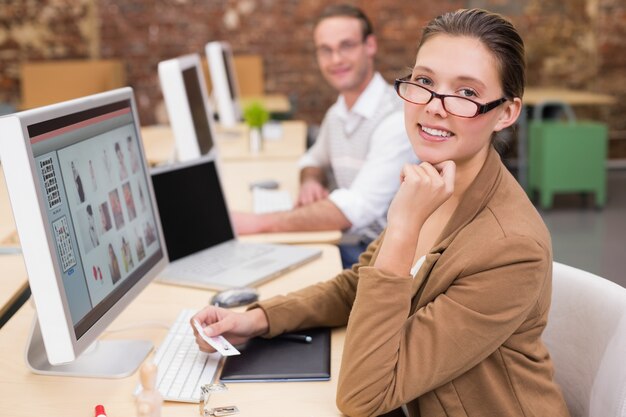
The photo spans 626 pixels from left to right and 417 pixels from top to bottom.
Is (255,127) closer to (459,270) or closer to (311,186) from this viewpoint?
(311,186)

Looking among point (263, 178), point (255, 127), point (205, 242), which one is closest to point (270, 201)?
point (263, 178)

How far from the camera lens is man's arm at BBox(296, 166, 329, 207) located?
9.31 feet

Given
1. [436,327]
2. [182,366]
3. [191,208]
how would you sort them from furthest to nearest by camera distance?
[191,208] → [182,366] → [436,327]

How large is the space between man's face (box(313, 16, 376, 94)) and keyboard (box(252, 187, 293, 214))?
1.65 ft

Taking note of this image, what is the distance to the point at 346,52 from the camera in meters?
3.14

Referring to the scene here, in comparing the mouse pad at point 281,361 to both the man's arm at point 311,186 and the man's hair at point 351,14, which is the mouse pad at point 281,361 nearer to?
the man's arm at point 311,186

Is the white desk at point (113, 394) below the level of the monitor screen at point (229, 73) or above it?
below

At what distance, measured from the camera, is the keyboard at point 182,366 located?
1.32m

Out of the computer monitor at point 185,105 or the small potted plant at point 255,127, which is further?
the small potted plant at point 255,127

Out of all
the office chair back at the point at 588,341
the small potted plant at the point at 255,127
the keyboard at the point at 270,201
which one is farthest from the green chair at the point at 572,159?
the office chair back at the point at 588,341

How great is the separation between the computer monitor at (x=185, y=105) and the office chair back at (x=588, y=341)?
143 cm

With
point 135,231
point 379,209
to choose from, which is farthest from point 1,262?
point 379,209

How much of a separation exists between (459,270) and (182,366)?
56cm

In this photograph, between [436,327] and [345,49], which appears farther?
[345,49]
